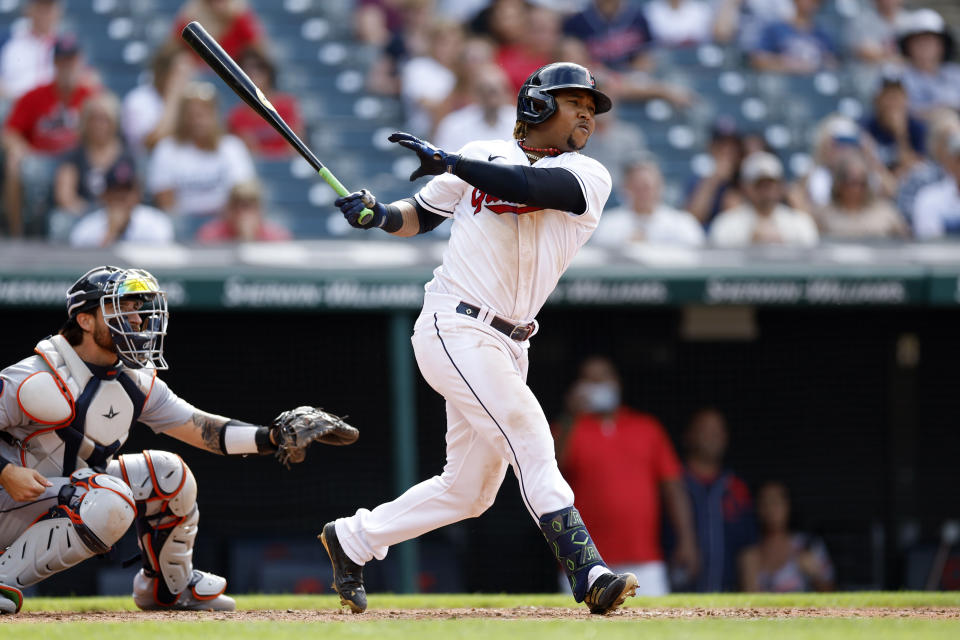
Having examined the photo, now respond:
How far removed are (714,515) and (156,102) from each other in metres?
4.34

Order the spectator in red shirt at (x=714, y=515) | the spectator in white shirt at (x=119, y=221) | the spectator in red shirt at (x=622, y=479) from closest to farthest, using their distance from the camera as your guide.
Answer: the spectator in red shirt at (x=622, y=479) → the spectator in white shirt at (x=119, y=221) → the spectator in red shirt at (x=714, y=515)

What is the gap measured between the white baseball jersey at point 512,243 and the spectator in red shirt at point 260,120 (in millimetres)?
5090

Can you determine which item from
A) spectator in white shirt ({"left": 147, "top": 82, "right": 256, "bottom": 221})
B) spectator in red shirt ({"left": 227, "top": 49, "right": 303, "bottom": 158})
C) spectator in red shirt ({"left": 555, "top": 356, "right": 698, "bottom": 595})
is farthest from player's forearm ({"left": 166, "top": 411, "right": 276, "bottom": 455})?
spectator in red shirt ({"left": 227, "top": 49, "right": 303, "bottom": 158})

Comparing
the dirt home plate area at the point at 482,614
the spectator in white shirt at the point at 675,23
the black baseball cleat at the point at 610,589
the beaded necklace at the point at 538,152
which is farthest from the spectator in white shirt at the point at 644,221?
the black baseball cleat at the point at 610,589

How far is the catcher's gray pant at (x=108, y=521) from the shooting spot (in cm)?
412

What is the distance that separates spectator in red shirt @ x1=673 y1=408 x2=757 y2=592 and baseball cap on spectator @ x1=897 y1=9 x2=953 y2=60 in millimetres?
3928

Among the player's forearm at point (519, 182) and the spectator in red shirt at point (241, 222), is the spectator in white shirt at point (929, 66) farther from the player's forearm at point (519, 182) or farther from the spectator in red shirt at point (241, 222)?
the player's forearm at point (519, 182)

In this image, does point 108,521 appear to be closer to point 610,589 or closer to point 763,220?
point 610,589

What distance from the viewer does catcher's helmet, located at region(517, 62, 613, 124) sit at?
4.14 metres

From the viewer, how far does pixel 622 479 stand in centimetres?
752

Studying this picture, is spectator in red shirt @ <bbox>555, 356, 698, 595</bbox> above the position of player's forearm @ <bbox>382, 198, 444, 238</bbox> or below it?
below

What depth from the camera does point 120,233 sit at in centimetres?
782

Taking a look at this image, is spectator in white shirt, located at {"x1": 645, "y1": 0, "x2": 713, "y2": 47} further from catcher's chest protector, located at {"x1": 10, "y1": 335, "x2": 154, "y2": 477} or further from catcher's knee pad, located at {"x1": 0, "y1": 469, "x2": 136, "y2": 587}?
catcher's knee pad, located at {"x1": 0, "y1": 469, "x2": 136, "y2": 587}

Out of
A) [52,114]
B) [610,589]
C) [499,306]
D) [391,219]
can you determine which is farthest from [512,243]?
[52,114]
